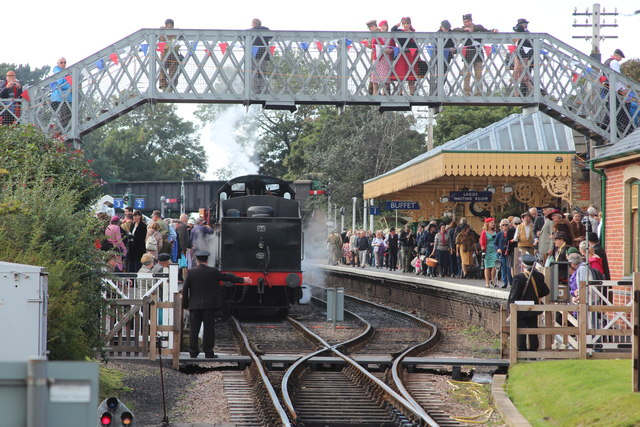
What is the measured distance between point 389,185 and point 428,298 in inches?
385

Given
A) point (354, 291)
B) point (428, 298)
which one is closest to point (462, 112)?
point (354, 291)

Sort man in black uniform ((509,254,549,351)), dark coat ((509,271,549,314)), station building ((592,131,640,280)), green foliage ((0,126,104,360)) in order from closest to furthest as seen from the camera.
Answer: green foliage ((0,126,104,360)), man in black uniform ((509,254,549,351)), dark coat ((509,271,549,314)), station building ((592,131,640,280))

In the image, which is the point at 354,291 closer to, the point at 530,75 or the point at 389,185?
the point at 389,185

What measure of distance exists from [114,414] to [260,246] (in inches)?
563

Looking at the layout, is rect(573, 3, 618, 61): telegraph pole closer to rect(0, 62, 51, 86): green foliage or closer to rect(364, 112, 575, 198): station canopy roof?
rect(364, 112, 575, 198): station canopy roof

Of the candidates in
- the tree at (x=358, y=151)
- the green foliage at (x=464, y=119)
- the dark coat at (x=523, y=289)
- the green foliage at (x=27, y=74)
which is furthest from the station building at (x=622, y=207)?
the green foliage at (x=27, y=74)

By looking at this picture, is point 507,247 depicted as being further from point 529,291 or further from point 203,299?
point 203,299

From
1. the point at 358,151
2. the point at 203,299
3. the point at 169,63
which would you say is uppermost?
the point at 358,151

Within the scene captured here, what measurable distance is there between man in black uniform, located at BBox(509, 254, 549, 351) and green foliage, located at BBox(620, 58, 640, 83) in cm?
4009

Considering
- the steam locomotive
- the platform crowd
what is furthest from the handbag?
the platform crowd

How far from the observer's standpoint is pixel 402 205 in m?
35.0

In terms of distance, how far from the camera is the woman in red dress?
21234 mm

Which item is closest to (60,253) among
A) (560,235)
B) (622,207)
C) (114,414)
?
(114,414)

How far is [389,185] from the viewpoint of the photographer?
35.6m
